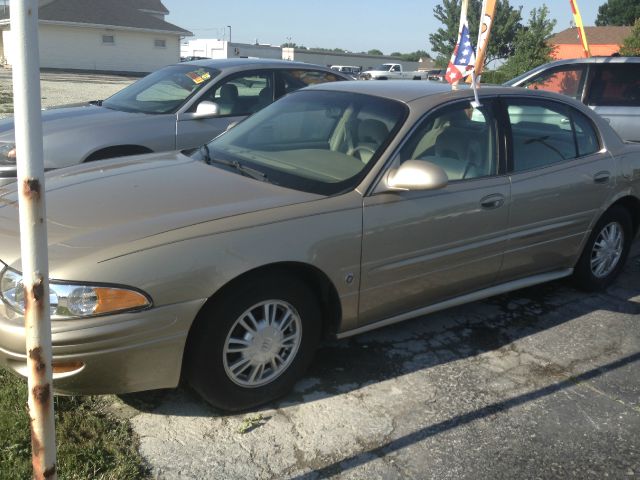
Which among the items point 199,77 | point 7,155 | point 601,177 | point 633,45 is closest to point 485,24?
point 601,177

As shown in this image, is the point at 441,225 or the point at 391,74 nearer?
the point at 441,225

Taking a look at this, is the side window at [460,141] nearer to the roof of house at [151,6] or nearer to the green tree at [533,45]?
the green tree at [533,45]

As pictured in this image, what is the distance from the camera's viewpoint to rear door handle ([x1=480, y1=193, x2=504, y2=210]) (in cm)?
376

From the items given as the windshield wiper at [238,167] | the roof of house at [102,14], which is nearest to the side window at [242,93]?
the windshield wiper at [238,167]

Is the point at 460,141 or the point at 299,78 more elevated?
the point at 299,78

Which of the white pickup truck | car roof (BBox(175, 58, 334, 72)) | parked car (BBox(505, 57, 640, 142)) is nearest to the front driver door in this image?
car roof (BBox(175, 58, 334, 72))

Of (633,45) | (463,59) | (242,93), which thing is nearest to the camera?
Answer: (463,59)

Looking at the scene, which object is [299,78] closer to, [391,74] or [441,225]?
[441,225]

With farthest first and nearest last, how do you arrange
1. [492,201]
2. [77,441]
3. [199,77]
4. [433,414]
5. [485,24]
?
1. [199,77]
2. [485,24]
3. [492,201]
4. [433,414]
5. [77,441]

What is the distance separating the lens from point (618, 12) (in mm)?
70688

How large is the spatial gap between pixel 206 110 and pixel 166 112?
0.42 metres

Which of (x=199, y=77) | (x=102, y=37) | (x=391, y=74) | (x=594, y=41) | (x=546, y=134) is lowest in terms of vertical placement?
(x=546, y=134)

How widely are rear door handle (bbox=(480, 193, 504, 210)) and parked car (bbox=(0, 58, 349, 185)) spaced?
3212 mm

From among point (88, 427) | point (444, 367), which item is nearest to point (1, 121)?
point (88, 427)
